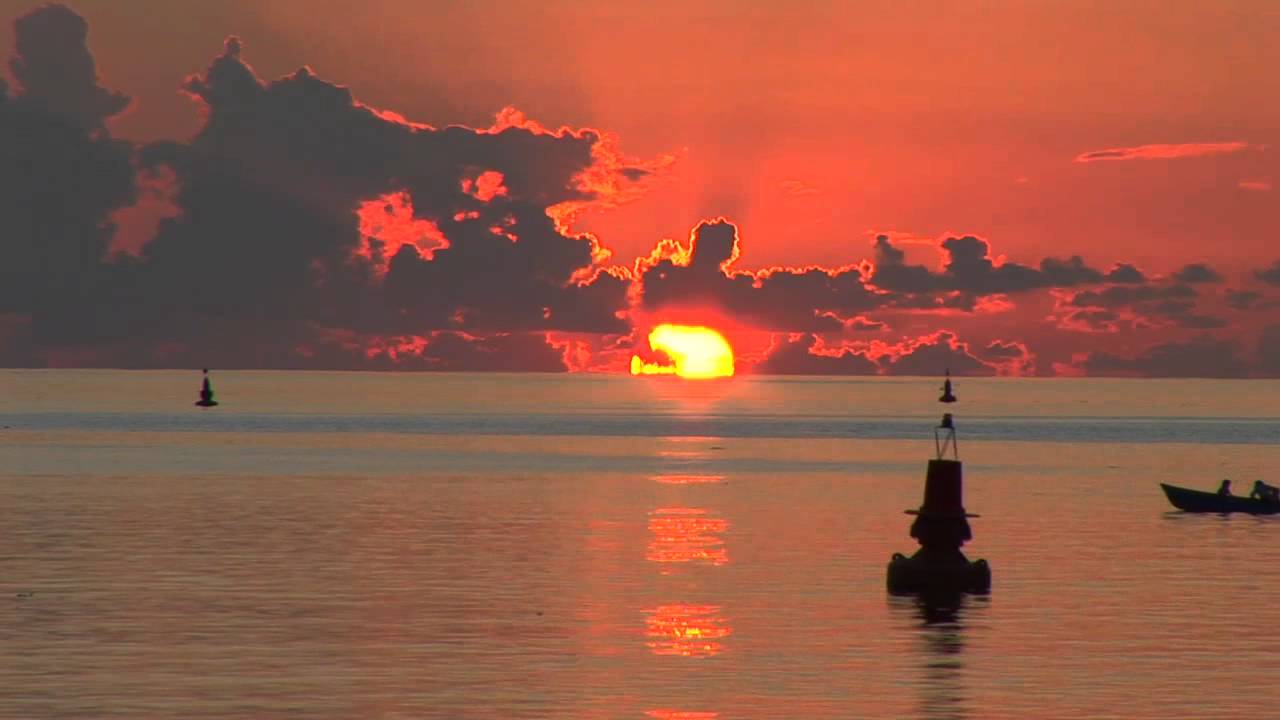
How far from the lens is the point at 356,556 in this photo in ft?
208

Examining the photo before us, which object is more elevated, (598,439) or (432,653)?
(598,439)

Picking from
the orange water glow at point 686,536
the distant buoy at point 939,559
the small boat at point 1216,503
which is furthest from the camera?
the small boat at point 1216,503

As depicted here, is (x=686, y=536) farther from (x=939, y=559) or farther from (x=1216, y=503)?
(x=1216, y=503)

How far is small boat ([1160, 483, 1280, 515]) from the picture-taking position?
8325 cm

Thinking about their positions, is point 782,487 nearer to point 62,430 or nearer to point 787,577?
point 787,577

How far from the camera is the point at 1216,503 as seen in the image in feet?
279

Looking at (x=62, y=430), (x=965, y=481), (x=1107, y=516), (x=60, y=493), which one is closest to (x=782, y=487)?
(x=965, y=481)

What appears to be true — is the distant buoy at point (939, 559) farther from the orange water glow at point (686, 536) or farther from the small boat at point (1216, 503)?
the small boat at point (1216, 503)

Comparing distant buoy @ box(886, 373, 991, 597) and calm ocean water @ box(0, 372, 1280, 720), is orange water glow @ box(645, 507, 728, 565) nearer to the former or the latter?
calm ocean water @ box(0, 372, 1280, 720)

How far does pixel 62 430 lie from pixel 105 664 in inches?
6456

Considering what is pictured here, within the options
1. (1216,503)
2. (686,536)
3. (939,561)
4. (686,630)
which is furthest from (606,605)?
(1216,503)

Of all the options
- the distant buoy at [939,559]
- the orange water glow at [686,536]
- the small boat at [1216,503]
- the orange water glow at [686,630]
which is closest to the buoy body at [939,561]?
the distant buoy at [939,559]

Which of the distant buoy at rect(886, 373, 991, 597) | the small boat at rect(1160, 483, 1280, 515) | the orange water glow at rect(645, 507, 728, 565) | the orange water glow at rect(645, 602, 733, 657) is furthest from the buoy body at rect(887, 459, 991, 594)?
the small boat at rect(1160, 483, 1280, 515)

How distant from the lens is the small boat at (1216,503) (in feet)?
273
